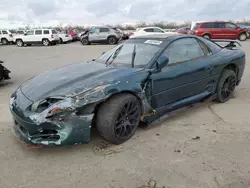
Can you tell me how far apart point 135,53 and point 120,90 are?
0.99 meters

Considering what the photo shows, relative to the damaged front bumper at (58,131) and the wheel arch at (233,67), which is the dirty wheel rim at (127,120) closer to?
the damaged front bumper at (58,131)

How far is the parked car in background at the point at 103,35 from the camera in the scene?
20.3 metres

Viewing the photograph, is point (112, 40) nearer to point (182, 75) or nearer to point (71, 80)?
point (182, 75)

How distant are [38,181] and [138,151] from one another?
1.23 metres

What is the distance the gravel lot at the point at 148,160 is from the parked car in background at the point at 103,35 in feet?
56.5

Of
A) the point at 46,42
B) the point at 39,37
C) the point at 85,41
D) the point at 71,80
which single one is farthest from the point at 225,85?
the point at 39,37

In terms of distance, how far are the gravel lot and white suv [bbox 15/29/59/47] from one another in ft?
62.2

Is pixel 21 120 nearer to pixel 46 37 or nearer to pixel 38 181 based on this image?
pixel 38 181

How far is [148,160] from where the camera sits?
2898 millimetres

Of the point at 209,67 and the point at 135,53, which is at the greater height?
the point at 135,53

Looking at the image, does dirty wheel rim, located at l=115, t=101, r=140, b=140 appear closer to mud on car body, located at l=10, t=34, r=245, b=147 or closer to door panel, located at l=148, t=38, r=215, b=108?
mud on car body, located at l=10, t=34, r=245, b=147

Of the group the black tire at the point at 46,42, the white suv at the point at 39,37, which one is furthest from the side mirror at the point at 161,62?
the black tire at the point at 46,42

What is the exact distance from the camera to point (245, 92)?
5480 mm

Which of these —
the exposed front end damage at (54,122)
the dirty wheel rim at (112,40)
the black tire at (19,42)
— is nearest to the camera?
the exposed front end damage at (54,122)
